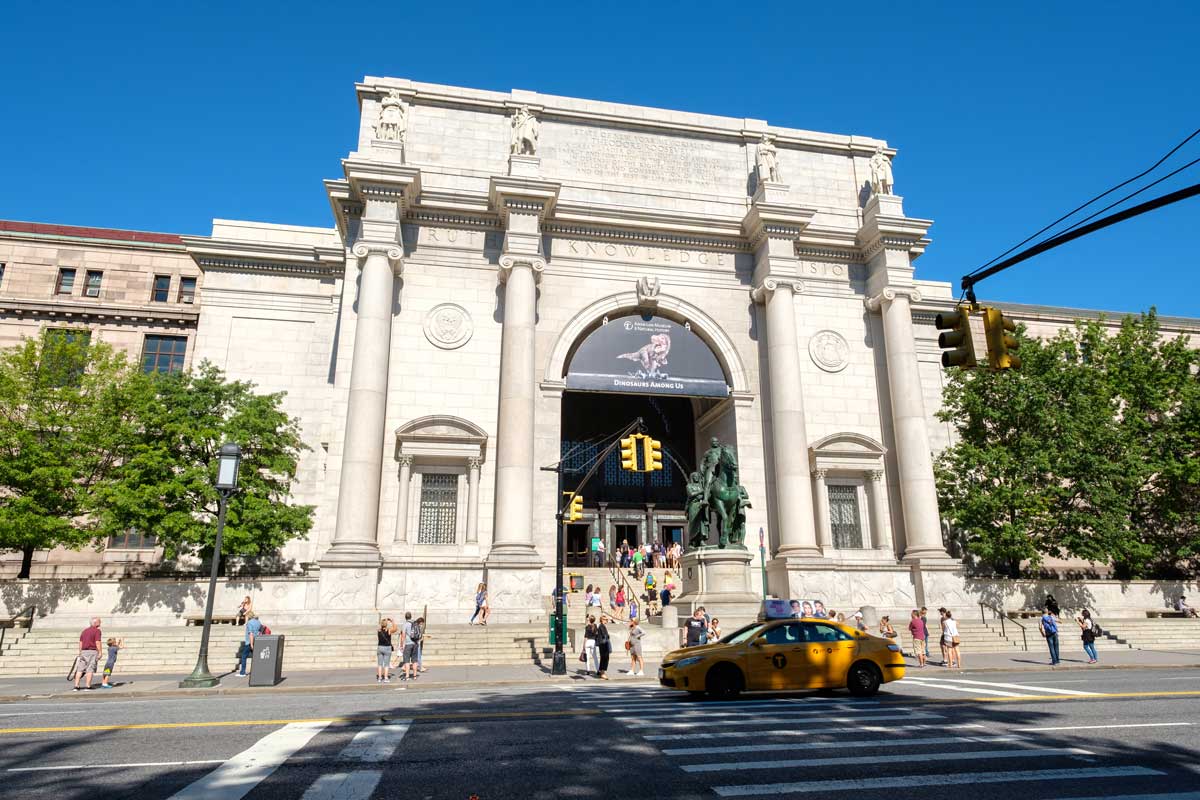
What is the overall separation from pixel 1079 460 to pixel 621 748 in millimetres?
30404

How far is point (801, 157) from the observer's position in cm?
3759

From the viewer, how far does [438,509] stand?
97.0 feet

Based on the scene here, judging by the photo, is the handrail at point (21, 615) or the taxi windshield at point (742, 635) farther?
the handrail at point (21, 615)

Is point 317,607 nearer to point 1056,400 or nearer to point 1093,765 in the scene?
point 1093,765

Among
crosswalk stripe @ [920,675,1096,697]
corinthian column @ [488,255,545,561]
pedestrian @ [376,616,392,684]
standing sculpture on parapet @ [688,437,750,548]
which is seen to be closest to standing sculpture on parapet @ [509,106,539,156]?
corinthian column @ [488,255,545,561]

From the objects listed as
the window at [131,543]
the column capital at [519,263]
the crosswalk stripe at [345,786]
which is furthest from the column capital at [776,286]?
the window at [131,543]

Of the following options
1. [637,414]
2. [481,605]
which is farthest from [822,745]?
[637,414]

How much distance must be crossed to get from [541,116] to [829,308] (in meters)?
16.4

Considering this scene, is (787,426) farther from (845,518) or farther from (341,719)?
(341,719)

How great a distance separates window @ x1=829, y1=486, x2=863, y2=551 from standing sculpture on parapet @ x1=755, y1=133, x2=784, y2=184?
574 inches

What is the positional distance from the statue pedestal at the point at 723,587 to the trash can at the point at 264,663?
12816mm

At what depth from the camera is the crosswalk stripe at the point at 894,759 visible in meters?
7.05

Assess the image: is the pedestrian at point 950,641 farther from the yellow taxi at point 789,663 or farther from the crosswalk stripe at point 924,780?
the crosswalk stripe at point 924,780

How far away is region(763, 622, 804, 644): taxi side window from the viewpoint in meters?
13.4
